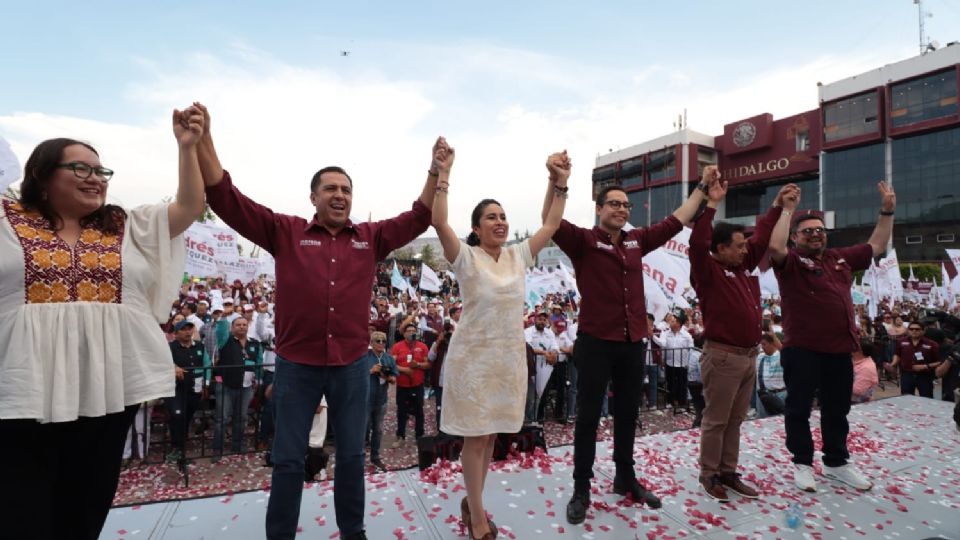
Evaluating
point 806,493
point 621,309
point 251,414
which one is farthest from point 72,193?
point 251,414

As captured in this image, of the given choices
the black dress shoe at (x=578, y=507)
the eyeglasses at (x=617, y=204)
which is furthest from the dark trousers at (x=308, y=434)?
the eyeglasses at (x=617, y=204)

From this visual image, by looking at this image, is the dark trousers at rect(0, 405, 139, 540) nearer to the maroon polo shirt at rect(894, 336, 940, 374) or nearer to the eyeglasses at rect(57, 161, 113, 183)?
the eyeglasses at rect(57, 161, 113, 183)

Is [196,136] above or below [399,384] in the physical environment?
above

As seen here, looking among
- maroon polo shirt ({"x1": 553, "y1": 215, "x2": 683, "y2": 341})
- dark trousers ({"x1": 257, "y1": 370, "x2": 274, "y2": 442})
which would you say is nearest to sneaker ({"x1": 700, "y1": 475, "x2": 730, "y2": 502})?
maroon polo shirt ({"x1": 553, "y1": 215, "x2": 683, "y2": 341})

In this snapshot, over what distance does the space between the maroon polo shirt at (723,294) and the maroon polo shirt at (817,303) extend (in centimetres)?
35

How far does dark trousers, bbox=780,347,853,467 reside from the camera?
382cm

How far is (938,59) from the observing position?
39906mm

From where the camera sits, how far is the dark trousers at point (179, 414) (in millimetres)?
6547

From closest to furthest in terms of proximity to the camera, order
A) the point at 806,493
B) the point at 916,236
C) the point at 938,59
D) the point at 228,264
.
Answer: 1. the point at 806,493
2. the point at 228,264
3. the point at 938,59
4. the point at 916,236

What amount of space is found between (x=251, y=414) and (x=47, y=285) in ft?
25.0

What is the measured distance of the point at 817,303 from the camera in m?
3.83

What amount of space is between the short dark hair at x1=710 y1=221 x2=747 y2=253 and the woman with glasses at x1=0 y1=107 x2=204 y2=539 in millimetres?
3636

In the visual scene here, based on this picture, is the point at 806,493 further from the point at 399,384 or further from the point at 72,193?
the point at 399,384

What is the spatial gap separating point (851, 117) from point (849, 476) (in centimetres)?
5498
